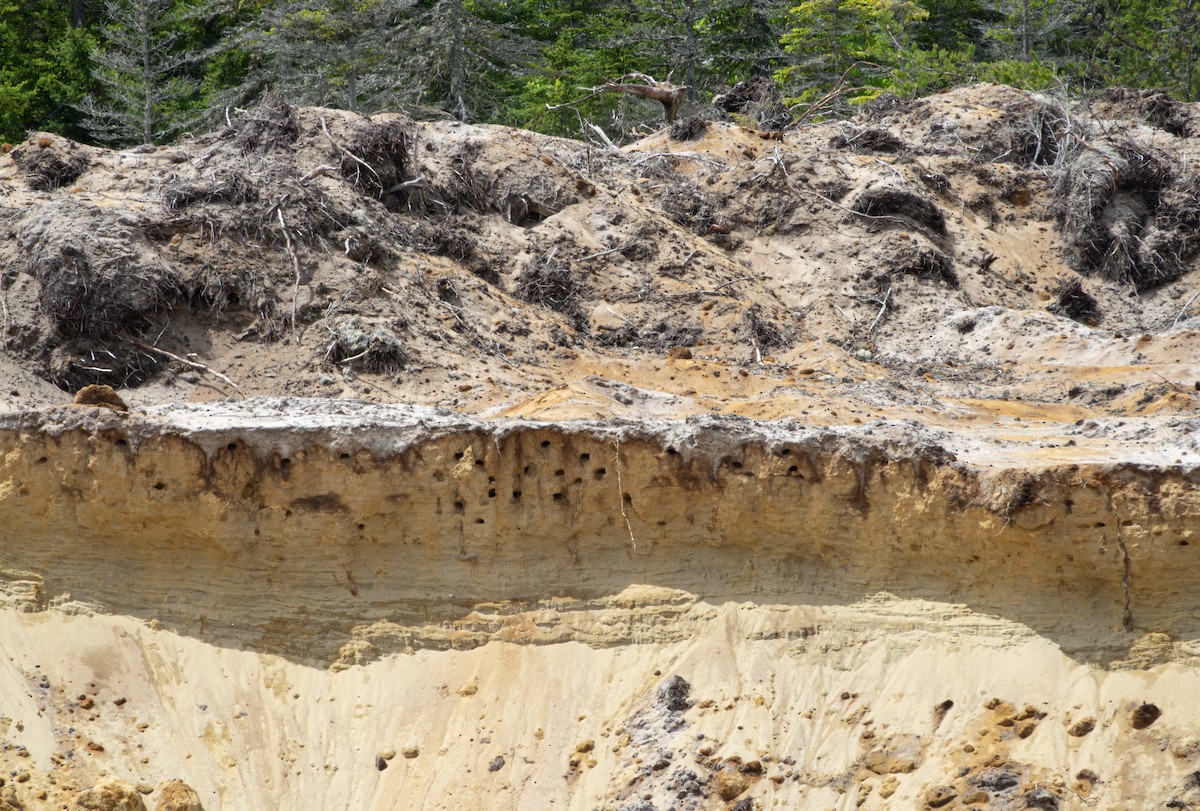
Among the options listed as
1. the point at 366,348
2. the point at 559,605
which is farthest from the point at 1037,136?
the point at 559,605

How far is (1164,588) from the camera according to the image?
7.39 m

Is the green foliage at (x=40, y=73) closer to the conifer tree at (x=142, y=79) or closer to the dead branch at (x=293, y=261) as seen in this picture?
the conifer tree at (x=142, y=79)

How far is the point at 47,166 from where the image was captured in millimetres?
12148

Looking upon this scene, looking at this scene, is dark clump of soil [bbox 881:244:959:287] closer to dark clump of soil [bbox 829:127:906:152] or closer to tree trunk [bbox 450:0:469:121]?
dark clump of soil [bbox 829:127:906:152]

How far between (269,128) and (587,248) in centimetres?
326

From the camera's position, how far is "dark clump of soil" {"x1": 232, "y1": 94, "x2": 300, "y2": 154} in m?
12.6

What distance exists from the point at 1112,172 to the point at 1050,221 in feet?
2.98

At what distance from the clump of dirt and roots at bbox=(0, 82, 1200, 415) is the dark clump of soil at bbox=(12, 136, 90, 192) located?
0.03m

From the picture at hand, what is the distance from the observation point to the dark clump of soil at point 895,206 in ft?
45.2

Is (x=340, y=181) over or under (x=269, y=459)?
over

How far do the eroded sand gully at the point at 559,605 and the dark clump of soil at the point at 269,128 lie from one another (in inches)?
197

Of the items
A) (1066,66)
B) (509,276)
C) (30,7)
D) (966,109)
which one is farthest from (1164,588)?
(30,7)

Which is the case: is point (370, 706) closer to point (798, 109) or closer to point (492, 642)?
point (492, 642)

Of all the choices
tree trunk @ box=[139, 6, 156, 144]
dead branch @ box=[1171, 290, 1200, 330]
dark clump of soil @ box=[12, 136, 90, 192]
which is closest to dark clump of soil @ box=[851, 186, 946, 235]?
dead branch @ box=[1171, 290, 1200, 330]
